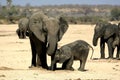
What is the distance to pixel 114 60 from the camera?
22.2m

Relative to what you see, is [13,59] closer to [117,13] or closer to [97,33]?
[97,33]

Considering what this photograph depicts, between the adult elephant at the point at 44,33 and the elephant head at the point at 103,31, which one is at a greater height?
the adult elephant at the point at 44,33

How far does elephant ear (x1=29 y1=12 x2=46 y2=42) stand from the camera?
17.4 m

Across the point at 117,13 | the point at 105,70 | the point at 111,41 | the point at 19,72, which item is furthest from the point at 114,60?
the point at 117,13

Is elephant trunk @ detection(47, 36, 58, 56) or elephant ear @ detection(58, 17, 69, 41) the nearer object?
elephant trunk @ detection(47, 36, 58, 56)

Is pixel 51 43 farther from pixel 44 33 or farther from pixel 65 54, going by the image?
pixel 65 54

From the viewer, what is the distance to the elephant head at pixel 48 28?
16.9 metres

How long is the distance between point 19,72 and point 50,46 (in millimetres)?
1436

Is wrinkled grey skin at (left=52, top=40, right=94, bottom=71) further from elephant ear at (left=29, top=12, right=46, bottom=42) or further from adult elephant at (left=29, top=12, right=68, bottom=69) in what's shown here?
elephant ear at (left=29, top=12, right=46, bottom=42)

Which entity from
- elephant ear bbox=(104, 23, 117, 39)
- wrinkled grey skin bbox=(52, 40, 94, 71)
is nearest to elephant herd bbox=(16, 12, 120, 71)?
wrinkled grey skin bbox=(52, 40, 94, 71)

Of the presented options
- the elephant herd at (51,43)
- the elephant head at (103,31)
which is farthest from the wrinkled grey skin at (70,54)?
the elephant head at (103,31)

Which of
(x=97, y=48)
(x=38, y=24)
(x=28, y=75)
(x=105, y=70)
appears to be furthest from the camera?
(x=97, y=48)

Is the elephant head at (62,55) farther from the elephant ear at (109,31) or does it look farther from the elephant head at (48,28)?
the elephant ear at (109,31)

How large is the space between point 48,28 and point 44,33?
0.30 meters
